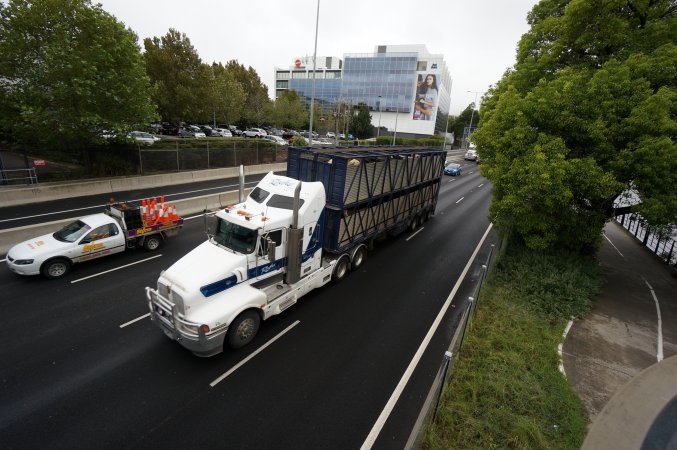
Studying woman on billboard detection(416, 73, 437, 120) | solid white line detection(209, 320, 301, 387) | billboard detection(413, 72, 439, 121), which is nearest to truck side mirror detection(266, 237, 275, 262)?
solid white line detection(209, 320, 301, 387)

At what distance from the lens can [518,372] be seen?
7711mm

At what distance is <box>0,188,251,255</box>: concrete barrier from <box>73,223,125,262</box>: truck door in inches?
144

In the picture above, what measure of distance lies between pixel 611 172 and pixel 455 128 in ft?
373

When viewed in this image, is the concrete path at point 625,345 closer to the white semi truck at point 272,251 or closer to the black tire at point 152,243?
the white semi truck at point 272,251

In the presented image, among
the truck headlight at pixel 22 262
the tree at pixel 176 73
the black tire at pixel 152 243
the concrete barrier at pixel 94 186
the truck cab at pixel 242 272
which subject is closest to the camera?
the truck cab at pixel 242 272

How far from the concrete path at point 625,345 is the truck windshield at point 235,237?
8560 millimetres

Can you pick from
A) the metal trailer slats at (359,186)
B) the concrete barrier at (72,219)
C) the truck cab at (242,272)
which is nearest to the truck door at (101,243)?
the concrete barrier at (72,219)

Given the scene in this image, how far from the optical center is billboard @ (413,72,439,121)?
91.7 m

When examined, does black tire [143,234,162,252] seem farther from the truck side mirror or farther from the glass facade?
the glass facade

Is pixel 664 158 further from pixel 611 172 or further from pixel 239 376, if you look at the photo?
pixel 239 376

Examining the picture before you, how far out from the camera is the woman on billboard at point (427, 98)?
91.8 metres

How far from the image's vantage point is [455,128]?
11325 cm

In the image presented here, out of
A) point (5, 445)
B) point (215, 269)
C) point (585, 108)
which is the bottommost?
point (5, 445)

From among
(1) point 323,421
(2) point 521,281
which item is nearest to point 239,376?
(1) point 323,421
